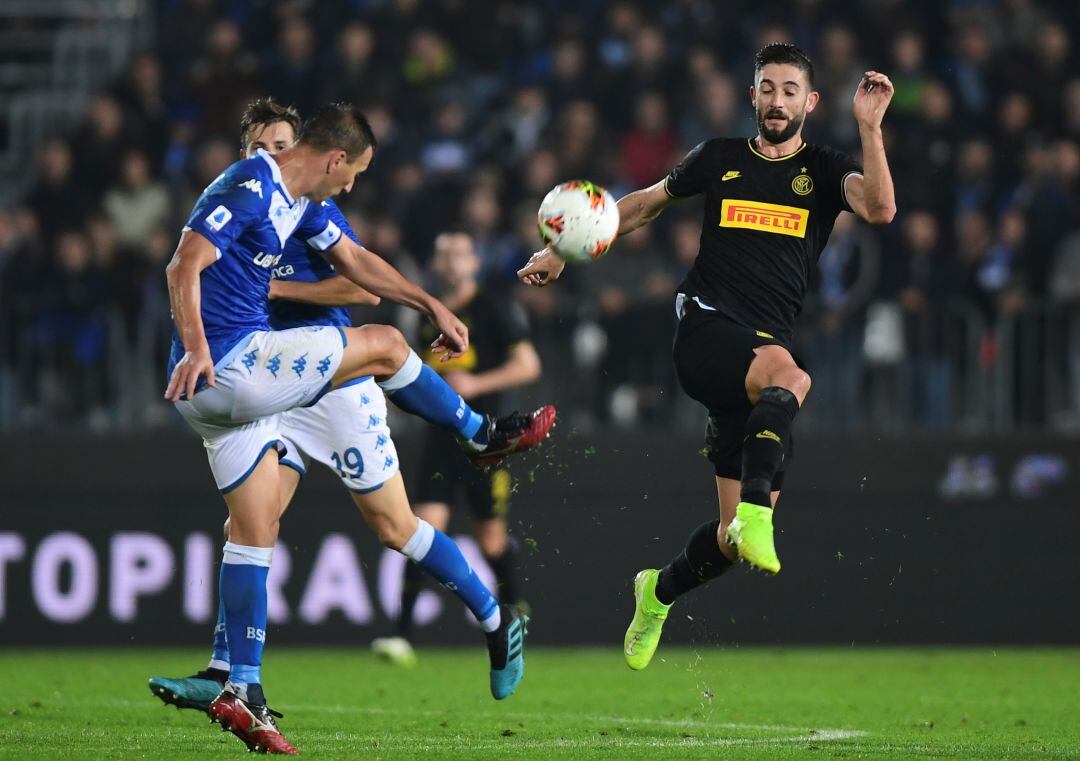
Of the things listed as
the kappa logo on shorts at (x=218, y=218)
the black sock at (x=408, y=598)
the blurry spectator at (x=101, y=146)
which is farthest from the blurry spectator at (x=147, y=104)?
the kappa logo on shorts at (x=218, y=218)

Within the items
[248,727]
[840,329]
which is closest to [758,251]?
[248,727]

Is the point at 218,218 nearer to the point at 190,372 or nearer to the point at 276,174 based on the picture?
the point at 276,174

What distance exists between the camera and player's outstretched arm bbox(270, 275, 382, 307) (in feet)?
25.4

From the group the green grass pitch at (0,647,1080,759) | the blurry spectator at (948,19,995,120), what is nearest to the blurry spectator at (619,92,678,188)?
the blurry spectator at (948,19,995,120)

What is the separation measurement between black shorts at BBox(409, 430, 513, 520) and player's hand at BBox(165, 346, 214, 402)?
4.48 m

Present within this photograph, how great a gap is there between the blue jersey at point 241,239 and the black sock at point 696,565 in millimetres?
2319

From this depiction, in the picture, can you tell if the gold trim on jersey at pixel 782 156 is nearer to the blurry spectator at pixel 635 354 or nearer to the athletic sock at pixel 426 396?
the athletic sock at pixel 426 396

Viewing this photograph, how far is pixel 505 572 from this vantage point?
11367 mm

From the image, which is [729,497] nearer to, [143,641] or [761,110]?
[761,110]

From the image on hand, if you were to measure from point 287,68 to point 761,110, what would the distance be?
343 inches

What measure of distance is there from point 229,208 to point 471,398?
4306 millimetres

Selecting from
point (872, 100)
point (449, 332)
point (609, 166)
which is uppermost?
point (609, 166)

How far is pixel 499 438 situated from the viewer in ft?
25.3

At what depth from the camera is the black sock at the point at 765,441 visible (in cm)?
708
